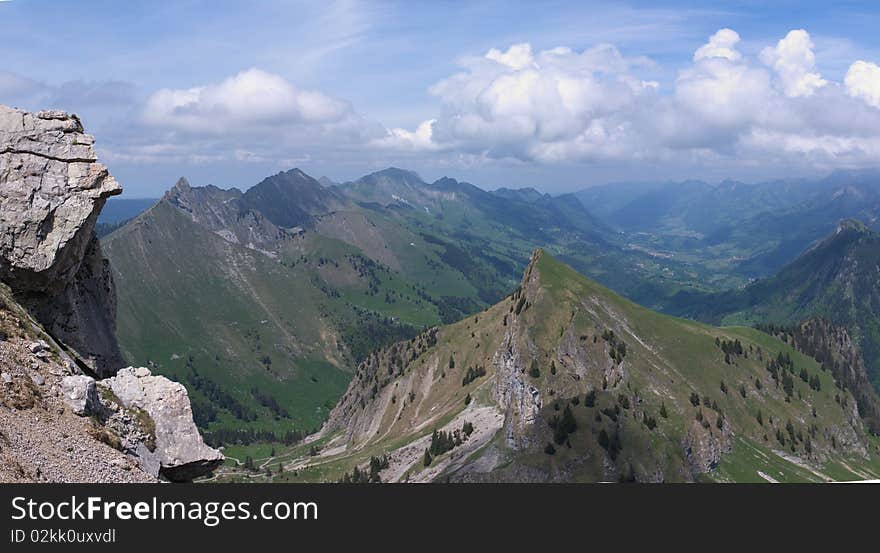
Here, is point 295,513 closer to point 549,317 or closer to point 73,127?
point 73,127

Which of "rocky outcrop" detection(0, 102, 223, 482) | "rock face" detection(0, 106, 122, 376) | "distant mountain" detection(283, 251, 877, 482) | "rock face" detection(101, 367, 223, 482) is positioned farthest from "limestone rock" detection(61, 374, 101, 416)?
"distant mountain" detection(283, 251, 877, 482)

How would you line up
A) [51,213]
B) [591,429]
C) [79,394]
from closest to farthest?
[79,394] → [51,213] → [591,429]

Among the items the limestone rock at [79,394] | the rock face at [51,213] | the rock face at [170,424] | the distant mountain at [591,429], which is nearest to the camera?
the limestone rock at [79,394]

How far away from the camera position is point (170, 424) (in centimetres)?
4369

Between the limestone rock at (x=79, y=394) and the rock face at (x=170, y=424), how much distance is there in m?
3.82

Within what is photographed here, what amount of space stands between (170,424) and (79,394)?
7044 millimetres

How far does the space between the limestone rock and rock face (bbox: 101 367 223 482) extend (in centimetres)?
382

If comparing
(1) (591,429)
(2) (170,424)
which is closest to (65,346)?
(2) (170,424)

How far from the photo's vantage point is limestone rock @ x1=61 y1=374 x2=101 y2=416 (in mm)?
37969

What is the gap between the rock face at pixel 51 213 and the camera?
47.8 metres

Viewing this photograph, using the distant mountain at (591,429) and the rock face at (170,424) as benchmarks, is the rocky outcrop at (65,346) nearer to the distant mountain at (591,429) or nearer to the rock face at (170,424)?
the rock face at (170,424)

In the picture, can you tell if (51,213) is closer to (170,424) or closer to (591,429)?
(170,424)

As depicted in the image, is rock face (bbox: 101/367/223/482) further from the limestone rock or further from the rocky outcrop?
the limestone rock

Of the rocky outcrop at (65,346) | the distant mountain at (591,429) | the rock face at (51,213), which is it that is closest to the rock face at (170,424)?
the rocky outcrop at (65,346)
